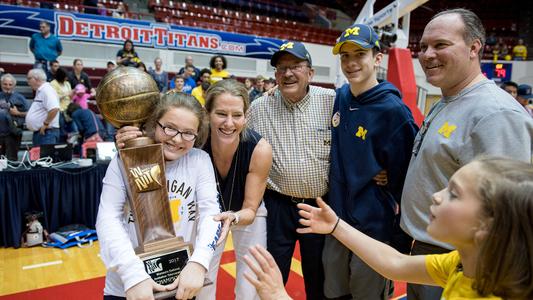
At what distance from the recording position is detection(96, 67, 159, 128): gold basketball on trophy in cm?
138

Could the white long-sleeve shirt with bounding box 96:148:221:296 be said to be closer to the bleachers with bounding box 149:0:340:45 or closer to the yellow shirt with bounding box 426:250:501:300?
the yellow shirt with bounding box 426:250:501:300

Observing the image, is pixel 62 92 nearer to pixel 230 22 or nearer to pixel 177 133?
pixel 177 133

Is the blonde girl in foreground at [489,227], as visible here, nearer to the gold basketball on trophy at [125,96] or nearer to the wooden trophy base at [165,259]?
the wooden trophy base at [165,259]

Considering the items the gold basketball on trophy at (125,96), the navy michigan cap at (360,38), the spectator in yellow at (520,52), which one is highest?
the spectator in yellow at (520,52)

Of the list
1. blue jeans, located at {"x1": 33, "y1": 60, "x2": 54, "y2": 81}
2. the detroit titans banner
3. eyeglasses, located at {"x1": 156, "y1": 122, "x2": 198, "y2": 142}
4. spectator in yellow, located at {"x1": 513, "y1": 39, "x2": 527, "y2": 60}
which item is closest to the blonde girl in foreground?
eyeglasses, located at {"x1": 156, "y1": 122, "x2": 198, "y2": 142}

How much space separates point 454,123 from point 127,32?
10.3 metres

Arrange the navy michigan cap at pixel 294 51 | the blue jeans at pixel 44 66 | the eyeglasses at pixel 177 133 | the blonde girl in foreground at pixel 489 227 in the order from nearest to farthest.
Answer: the blonde girl in foreground at pixel 489 227 < the eyeglasses at pixel 177 133 < the navy michigan cap at pixel 294 51 < the blue jeans at pixel 44 66

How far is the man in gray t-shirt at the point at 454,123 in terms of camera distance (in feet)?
4.58

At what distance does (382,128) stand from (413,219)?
1.50 ft

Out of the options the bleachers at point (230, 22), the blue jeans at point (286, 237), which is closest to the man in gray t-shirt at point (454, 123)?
the blue jeans at point (286, 237)

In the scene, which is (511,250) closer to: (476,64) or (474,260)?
(474,260)

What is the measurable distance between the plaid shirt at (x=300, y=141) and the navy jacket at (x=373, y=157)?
0.43ft

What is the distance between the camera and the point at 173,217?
1493 millimetres

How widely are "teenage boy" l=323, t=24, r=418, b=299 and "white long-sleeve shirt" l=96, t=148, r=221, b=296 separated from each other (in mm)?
741
